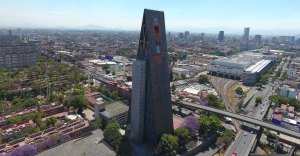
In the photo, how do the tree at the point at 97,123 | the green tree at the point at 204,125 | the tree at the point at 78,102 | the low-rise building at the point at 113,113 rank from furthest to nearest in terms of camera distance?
the tree at the point at 78,102
the low-rise building at the point at 113,113
the green tree at the point at 204,125
the tree at the point at 97,123

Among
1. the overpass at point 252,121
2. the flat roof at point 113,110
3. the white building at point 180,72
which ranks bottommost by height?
the overpass at point 252,121

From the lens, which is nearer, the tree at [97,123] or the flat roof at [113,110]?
the tree at [97,123]

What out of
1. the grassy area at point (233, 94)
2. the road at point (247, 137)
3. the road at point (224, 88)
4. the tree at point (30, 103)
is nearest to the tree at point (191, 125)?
the road at point (247, 137)

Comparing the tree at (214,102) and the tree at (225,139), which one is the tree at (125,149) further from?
the tree at (214,102)

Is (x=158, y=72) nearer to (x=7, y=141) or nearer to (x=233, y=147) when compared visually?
(x=233, y=147)

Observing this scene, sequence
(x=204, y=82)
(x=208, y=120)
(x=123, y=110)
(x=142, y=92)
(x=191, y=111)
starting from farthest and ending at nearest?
→ (x=204, y=82) → (x=191, y=111) → (x=123, y=110) → (x=208, y=120) → (x=142, y=92)

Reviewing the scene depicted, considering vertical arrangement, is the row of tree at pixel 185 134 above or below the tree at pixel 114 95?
below

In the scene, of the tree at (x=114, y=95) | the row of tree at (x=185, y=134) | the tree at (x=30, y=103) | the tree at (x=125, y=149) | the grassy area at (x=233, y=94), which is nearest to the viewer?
the tree at (x=125, y=149)

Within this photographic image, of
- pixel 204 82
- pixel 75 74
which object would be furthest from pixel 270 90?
pixel 75 74
